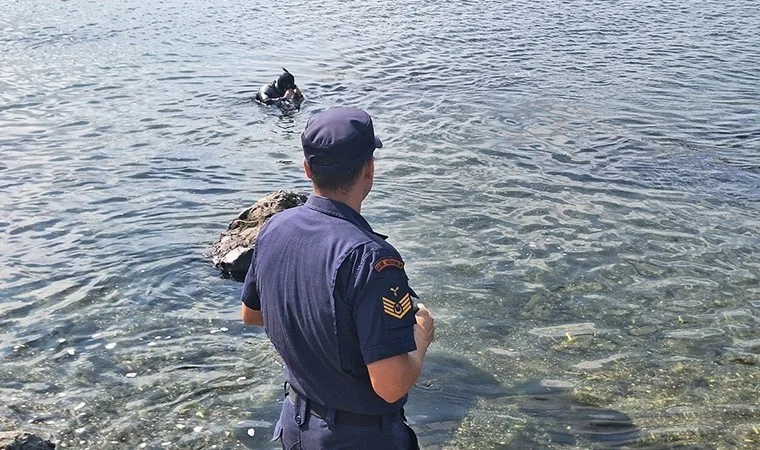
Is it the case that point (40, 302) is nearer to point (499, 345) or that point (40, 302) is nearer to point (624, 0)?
point (499, 345)

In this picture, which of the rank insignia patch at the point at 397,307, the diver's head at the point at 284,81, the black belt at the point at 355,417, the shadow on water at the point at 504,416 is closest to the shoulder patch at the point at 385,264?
the rank insignia patch at the point at 397,307

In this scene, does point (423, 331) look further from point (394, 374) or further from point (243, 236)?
point (243, 236)

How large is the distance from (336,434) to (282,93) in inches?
687

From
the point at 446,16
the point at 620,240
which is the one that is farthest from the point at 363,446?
the point at 446,16

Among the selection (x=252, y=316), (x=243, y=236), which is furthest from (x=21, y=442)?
(x=243, y=236)

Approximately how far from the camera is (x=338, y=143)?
3848mm

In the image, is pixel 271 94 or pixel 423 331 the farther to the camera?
pixel 271 94

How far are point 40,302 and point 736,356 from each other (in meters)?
8.26

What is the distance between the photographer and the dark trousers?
4.03 meters

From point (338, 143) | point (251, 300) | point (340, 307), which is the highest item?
point (338, 143)

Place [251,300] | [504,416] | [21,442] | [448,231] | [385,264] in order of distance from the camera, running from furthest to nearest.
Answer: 1. [448,231]
2. [504,416]
3. [21,442]
4. [251,300]
5. [385,264]

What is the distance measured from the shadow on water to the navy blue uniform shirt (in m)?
3.44

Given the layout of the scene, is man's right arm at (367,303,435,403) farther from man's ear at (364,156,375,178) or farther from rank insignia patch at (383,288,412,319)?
man's ear at (364,156,375,178)

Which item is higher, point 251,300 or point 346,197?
point 346,197
